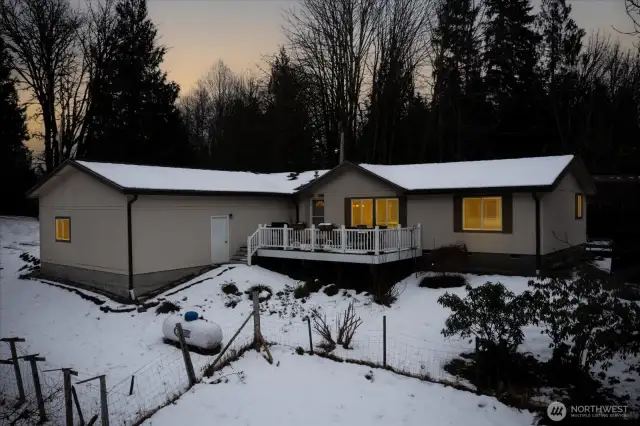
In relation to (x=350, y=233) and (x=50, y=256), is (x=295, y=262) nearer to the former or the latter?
(x=350, y=233)

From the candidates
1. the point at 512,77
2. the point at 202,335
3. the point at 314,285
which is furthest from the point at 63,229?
the point at 512,77

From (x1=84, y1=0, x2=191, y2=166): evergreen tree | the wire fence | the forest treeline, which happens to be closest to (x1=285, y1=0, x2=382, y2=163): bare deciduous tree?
the forest treeline

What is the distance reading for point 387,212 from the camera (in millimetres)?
18812

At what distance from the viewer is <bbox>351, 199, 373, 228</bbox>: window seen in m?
19.1

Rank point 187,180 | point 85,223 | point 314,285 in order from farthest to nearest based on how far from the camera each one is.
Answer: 1. point 187,180
2. point 85,223
3. point 314,285

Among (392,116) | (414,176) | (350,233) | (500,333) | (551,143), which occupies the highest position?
(392,116)

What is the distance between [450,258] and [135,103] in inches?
955

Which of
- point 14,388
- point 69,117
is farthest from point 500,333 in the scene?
point 69,117

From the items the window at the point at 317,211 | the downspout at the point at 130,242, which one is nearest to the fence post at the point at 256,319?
the downspout at the point at 130,242

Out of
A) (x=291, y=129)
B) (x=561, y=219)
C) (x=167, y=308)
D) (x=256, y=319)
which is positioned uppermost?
(x=291, y=129)

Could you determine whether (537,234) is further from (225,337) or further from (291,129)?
(291,129)

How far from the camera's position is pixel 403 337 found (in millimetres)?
11852

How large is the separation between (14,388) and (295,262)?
1028 centimetres

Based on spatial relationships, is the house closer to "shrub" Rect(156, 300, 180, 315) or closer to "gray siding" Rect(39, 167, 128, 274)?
"gray siding" Rect(39, 167, 128, 274)
